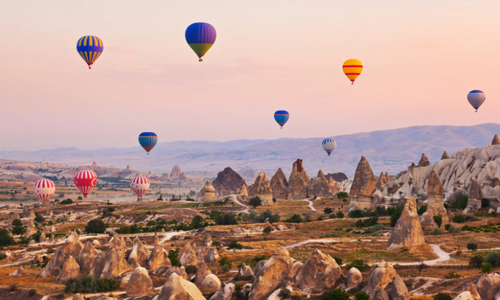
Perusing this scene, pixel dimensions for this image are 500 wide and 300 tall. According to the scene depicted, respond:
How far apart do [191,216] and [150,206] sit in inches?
790

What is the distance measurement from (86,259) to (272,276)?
16.0m

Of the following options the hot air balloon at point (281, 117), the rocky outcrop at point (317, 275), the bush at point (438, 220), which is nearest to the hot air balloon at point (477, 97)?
the hot air balloon at point (281, 117)

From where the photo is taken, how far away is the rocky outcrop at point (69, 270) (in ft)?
120

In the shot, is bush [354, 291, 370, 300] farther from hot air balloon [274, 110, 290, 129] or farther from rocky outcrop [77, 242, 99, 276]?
hot air balloon [274, 110, 290, 129]

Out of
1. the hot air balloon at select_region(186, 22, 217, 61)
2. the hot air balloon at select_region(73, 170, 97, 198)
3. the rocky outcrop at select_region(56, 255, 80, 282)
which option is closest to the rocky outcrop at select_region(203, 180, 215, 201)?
the hot air balloon at select_region(73, 170, 97, 198)

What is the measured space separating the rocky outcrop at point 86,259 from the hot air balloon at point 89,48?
52.9 meters

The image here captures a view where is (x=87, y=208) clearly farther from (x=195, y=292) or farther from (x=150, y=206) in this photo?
(x=195, y=292)

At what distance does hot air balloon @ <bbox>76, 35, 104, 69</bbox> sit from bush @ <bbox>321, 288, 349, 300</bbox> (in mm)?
68760

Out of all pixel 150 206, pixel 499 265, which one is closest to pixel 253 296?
pixel 499 265

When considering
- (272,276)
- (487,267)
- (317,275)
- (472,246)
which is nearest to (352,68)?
(472,246)

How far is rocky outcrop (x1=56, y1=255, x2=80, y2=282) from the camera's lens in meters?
36.7

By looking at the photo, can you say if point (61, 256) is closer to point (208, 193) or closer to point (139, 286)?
point (139, 286)

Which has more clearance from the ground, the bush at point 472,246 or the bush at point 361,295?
the bush at point 472,246

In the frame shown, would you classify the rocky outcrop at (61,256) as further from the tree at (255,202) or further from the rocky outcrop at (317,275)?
the tree at (255,202)
